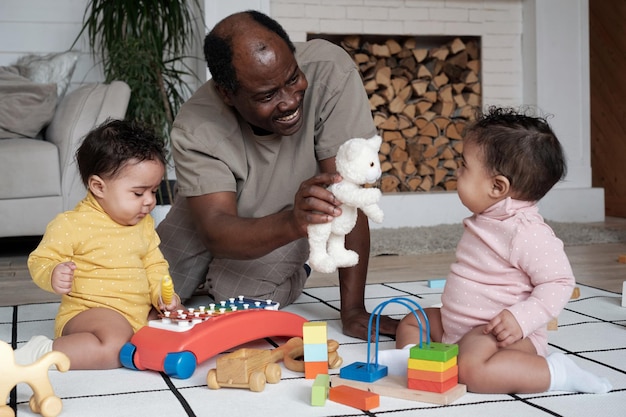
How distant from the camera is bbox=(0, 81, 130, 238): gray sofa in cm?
310

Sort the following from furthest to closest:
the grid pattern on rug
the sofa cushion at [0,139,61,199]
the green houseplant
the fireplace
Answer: the fireplace → the green houseplant → the sofa cushion at [0,139,61,199] → the grid pattern on rug

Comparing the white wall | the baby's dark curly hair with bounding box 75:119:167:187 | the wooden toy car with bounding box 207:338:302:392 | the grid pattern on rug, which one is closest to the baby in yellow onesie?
the baby's dark curly hair with bounding box 75:119:167:187

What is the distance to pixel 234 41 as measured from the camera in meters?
1.74

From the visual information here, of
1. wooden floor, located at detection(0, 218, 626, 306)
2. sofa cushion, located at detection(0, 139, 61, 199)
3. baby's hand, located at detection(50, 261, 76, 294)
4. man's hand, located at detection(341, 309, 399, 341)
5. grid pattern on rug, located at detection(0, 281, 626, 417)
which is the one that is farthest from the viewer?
sofa cushion, located at detection(0, 139, 61, 199)

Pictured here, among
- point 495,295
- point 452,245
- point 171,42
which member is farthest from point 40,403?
point 171,42

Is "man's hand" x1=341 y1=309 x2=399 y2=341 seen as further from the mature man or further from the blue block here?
the blue block

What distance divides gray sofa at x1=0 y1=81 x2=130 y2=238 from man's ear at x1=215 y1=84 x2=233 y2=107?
1.28 metres

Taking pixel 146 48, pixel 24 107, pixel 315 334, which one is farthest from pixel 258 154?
pixel 146 48

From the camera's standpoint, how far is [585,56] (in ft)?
14.0

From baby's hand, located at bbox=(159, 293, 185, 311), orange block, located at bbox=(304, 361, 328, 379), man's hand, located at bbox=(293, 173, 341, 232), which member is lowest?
orange block, located at bbox=(304, 361, 328, 379)

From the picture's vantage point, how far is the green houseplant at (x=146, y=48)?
358cm

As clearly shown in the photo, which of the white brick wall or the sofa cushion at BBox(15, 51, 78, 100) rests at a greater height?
the white brick wall

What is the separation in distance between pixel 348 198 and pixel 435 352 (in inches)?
12.9

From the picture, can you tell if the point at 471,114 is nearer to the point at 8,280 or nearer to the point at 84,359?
the point at 8,280
